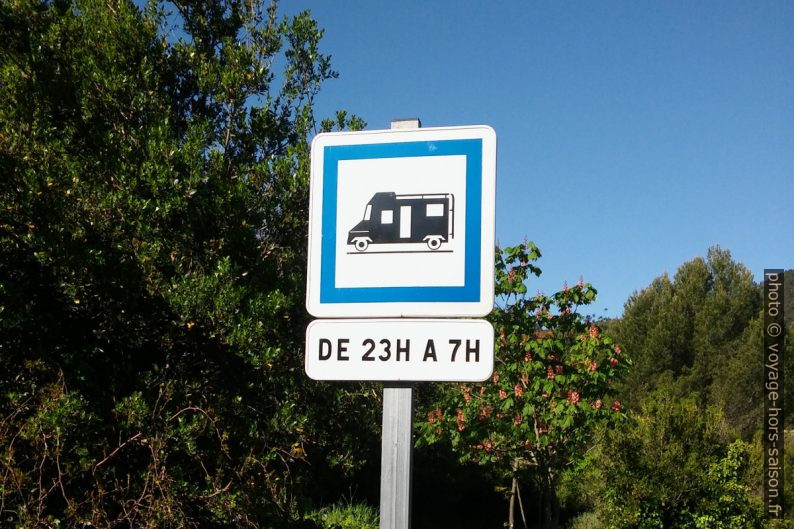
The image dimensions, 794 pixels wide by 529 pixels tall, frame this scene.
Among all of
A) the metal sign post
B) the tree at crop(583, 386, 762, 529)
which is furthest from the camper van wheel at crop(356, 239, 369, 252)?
the tree at crop(583, 386, 762, 529)

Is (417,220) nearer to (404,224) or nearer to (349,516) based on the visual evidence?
(404,224)

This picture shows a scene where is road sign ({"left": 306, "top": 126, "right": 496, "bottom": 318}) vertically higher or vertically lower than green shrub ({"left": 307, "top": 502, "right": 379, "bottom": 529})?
higher

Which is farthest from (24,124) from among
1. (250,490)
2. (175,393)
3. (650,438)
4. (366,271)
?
(650,438)

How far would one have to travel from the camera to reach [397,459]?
2207 mm

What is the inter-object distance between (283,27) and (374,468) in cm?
1051

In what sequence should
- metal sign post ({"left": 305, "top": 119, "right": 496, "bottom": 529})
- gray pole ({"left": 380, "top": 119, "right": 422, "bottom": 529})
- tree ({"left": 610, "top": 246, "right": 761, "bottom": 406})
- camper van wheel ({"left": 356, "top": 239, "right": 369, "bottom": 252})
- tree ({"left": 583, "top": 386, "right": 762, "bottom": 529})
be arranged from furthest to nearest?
tree ({"left": 610, "top": 246, "right": 761, "bottom": 406}) < tree ({"left": 583, "top": 386, "right": 762, "bottom": 529}) < camper van wheel ({"left": 356, "top": 239, "right": 369, "bottom": 252}) < metal sign post ({"left": 305, "top": 119, "right": 496, "bottom": 529}) < gray pole ({"left": 380, "top": 119, "right": 422, "bottom": 529})

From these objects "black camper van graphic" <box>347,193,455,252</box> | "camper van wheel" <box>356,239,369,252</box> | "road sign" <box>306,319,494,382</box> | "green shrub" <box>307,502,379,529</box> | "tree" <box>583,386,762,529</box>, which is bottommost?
"green shrub" <box>307,502,379,529</box>

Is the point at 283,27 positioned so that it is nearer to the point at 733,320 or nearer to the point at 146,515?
the point at 146,515

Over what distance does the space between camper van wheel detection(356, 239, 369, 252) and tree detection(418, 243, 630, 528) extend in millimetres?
9905

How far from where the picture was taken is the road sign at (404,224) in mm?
2346

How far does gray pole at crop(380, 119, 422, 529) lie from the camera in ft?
7.14

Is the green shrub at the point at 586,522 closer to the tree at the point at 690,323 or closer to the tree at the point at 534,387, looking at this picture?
the tree at the point at 534,387

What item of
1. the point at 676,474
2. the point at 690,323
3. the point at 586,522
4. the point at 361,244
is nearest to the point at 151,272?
the point at 361,244

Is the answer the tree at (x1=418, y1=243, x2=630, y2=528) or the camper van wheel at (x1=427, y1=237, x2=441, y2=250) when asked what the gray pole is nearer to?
the camper van wheel at (x1=427, y1=237, x2=441, y2=250)
